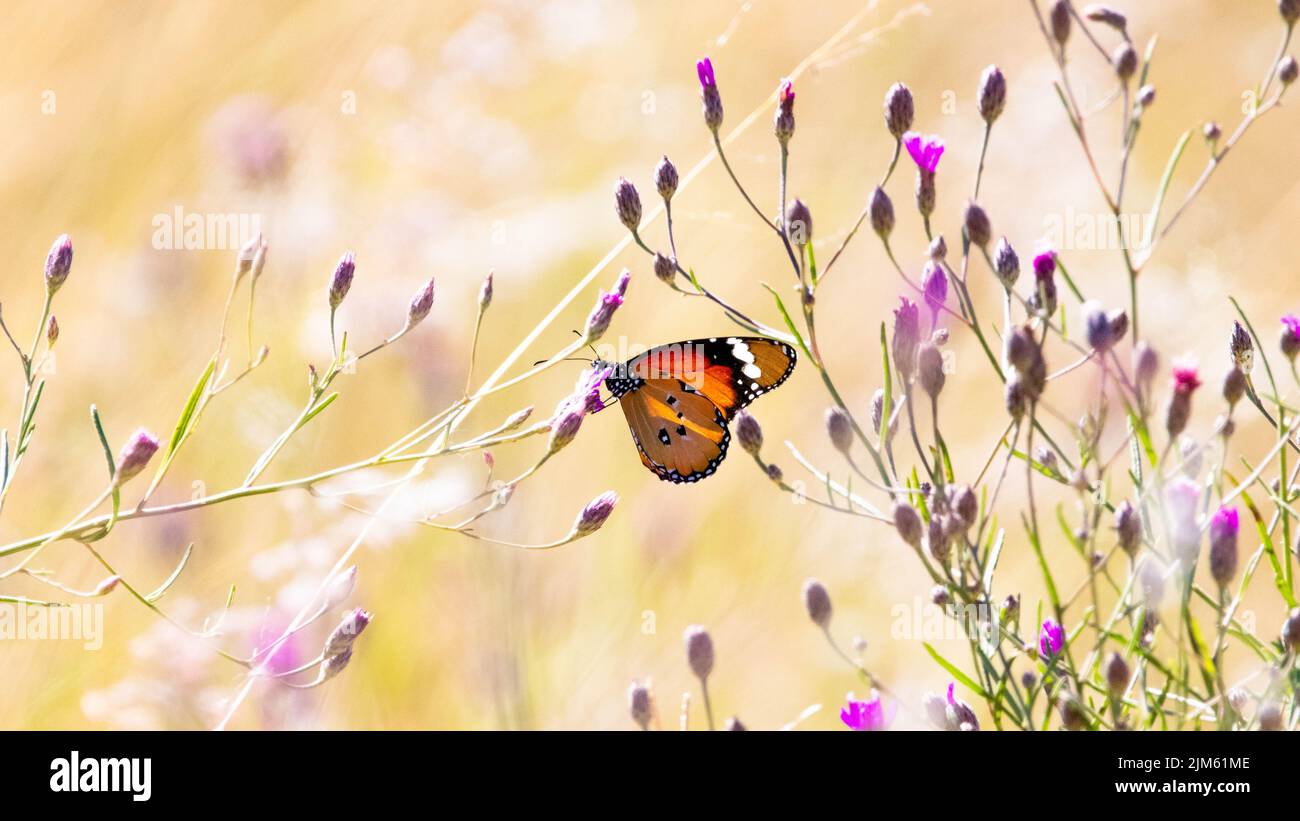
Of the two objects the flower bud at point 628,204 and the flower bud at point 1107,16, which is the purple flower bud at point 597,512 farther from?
the flower bud at point 1107,16

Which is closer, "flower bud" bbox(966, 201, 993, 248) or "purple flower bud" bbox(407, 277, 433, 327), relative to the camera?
"flower bud" bbox(966, 201, 993, 248)

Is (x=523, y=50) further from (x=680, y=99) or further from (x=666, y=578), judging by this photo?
(x=666, y=578)

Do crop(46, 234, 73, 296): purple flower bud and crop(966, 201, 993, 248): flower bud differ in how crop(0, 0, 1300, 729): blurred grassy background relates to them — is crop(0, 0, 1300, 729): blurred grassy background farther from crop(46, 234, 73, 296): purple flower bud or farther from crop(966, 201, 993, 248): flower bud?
crop(966, 201, 993, 248): flower bud

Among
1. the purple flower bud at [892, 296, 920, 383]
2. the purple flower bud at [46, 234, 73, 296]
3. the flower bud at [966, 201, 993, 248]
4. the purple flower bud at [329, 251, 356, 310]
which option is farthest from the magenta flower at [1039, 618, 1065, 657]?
the purple flower bud at [46, 234, 73, 296]
